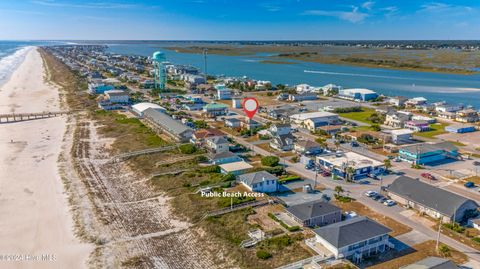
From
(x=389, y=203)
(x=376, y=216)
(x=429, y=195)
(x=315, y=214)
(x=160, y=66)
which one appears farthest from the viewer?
(x=160, y=66)

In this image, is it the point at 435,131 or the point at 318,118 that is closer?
the point at 435,131

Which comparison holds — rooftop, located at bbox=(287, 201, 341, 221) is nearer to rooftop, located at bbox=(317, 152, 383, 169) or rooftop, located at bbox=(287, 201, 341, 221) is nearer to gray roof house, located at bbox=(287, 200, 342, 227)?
gray roof house, located at bbox=(287, 200, 342, 227)

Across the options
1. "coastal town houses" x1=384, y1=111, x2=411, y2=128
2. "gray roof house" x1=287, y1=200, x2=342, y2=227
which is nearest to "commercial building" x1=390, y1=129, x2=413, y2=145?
"coastal town houses" x1=384, y1=111, x2=411, y2=128

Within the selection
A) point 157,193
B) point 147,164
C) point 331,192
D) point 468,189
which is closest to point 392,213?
point 331,192

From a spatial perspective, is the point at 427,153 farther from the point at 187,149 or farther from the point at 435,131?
the point at 187,149

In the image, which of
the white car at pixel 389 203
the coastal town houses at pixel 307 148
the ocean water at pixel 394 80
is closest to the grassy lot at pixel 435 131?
the coastal town houses at pixel 307 148

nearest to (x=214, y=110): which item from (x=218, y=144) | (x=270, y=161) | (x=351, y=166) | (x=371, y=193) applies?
(x=218, y=144)
